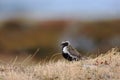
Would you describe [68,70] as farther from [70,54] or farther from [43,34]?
[43,34]

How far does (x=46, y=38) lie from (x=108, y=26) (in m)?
3.27

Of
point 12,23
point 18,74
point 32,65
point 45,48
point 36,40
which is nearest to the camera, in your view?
point 18,74

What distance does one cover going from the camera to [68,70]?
13.3 m

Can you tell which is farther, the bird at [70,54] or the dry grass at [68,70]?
the bird at [70,54]

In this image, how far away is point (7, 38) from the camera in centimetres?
3478

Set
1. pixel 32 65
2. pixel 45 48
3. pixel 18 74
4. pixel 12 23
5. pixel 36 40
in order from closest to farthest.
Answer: pixel 18 74
pixel 32 65
pixel 45 48
pixel 36 40
pixel 12 23

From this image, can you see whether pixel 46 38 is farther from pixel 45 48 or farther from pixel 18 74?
pixel 18 74

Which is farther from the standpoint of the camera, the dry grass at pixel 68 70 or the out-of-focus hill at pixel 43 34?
the out-of-focus hill at pixel 43 34

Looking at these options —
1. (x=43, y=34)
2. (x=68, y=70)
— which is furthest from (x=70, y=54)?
(x=43, y=34)

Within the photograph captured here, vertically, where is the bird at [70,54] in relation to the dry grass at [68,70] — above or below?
above

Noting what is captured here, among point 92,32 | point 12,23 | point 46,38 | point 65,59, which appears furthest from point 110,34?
point 65,59

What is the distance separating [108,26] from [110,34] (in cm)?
183

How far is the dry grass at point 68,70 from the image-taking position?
43.0ft

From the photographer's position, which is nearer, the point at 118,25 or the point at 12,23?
the point at 118,25
